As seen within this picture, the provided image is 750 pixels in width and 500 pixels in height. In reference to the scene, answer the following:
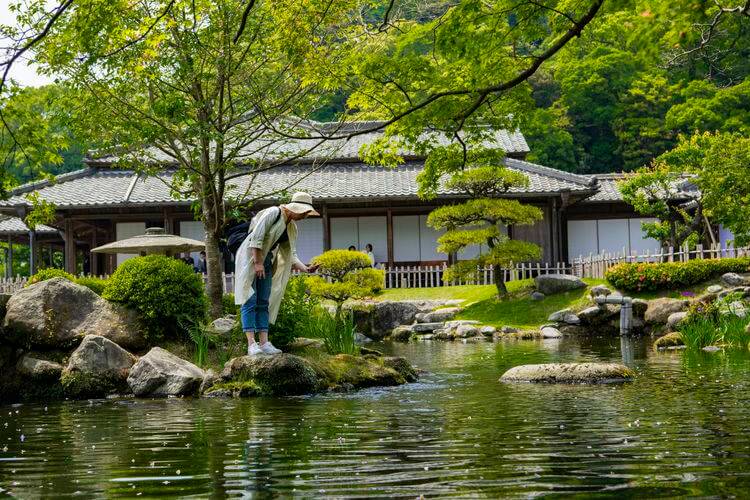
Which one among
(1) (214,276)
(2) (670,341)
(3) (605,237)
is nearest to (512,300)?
(2) (670,341)

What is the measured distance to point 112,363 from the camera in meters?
10.4

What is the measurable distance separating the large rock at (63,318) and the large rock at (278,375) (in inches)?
88.8

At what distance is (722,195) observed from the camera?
955 inches

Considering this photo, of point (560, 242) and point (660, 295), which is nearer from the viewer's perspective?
point (660, 295)

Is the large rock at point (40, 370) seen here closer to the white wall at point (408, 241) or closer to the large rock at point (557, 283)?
the large rock at point (557, 283)

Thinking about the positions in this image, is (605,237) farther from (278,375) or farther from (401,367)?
(278,375)

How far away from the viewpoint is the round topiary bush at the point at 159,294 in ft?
37.2

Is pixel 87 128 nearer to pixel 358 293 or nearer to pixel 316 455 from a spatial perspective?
pixel 316 455

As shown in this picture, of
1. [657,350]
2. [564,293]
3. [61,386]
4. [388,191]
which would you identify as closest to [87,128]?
[61,386]

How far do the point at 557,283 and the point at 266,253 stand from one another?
50.3 feet

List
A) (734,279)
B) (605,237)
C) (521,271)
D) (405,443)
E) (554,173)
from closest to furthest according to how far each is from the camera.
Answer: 1. (405,443)
2. (734,279)
3. (521,271)
4. (554,173)
5. (605,237)

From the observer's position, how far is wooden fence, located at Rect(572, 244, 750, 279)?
22.7m

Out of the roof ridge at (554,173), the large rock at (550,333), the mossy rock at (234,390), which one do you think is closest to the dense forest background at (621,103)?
the roof ridge at (554,173)

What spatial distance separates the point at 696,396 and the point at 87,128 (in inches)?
358
